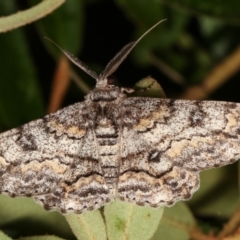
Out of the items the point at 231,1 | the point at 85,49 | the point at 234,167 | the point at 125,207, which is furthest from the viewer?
the point at 85,49

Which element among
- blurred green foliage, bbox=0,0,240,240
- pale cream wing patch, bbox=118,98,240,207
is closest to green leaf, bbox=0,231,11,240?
blurred green foliage, bbox=0,0,240,240

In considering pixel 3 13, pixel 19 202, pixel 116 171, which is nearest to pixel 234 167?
pixel 116 171

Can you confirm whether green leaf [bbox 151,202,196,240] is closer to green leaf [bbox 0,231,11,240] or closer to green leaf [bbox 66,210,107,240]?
green leaf [bbox 66,210,107,240]

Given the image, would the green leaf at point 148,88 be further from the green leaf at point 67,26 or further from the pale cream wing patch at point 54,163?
the green leaf at point 67,26

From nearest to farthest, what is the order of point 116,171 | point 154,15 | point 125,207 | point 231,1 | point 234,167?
point 125,207 < point 116,171 < point 234,167 < point 231,1 < point 154,15

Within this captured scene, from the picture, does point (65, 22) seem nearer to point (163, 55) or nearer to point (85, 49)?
point (85, 49)

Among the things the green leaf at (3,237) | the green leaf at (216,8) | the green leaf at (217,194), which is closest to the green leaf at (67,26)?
the green leaf at (216,8)

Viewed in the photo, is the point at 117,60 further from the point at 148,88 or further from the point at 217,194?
the point at 217,194
